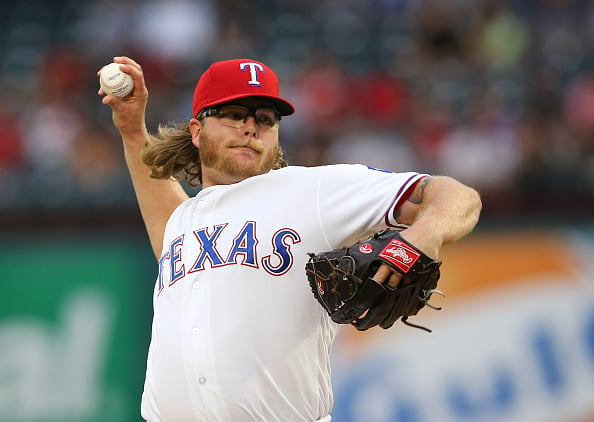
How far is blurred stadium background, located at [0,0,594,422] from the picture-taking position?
6.23m

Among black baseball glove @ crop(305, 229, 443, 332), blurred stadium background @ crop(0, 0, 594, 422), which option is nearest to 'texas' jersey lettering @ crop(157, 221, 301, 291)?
black baseball glove @ crop(305, 229, 443, 332)

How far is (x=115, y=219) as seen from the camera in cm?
671

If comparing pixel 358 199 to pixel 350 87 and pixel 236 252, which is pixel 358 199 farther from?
pixel 350 87

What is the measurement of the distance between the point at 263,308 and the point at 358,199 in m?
0.46

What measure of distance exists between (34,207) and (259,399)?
14.4 ft

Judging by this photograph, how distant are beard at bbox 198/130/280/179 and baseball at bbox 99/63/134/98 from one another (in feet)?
1.49

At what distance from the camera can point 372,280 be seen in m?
2.57

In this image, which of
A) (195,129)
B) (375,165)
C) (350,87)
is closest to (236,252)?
(195,129)

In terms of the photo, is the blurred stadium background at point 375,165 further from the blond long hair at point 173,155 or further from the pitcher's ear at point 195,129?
the pitcher's ear at point 195,129

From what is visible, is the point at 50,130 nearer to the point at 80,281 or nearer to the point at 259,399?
the point at 80,281

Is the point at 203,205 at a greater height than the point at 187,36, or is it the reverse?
the point at 187,36

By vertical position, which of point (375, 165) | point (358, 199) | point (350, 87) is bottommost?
point (375, 165)

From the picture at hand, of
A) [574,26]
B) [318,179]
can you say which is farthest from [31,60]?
[318,179]

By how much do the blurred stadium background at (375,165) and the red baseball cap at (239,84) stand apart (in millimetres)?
3237
